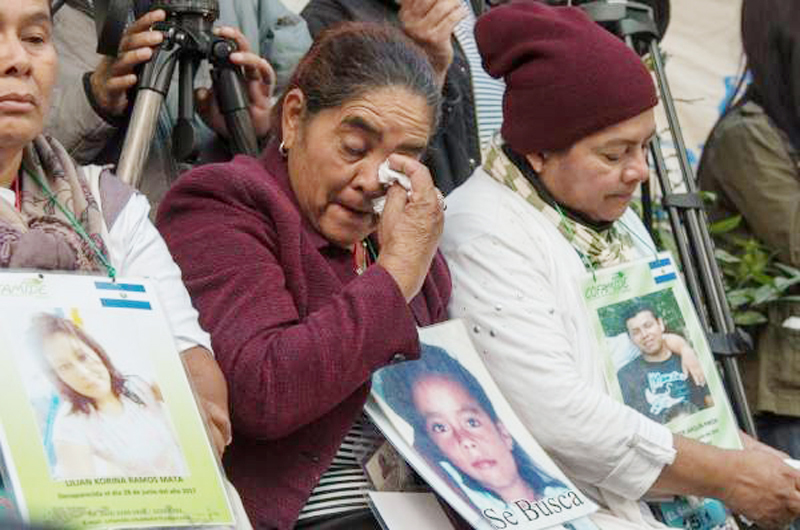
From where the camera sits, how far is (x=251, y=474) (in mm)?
2719

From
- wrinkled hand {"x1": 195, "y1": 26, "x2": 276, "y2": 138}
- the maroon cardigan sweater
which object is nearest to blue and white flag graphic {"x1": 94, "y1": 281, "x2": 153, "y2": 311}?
the maroon cardigan sweater

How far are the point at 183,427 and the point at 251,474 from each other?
0.49m

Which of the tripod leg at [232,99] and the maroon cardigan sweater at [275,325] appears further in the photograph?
the tripod leg at [232,99]

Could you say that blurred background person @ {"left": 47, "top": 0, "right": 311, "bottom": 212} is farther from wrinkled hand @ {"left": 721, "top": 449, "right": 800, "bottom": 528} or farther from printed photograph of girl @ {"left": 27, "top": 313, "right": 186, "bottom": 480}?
wrinkled hand @ {"left": 721, "top": 449, "right": 800, "bottom": 528}

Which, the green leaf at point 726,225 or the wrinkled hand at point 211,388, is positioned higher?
the wrinkled hand at point 211,388

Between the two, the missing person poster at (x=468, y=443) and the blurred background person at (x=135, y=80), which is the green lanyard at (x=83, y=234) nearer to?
the missing person poster at (x=468, y=443)

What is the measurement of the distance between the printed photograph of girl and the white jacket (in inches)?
43.4

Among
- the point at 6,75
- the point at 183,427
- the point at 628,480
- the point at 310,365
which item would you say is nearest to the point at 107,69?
the point at 6,75

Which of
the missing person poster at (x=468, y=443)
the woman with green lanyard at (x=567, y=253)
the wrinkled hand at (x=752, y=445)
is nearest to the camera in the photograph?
the missing person poster at (x=468, y=443)

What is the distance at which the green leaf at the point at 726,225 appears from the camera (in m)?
4.54

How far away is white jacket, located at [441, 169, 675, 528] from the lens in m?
3.16

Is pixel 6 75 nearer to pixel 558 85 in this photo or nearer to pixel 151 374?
pixel 151 374

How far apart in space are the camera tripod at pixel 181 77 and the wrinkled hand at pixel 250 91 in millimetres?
24

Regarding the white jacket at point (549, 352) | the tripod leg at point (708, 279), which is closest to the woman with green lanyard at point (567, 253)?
the white jacket at point (549, 352)
